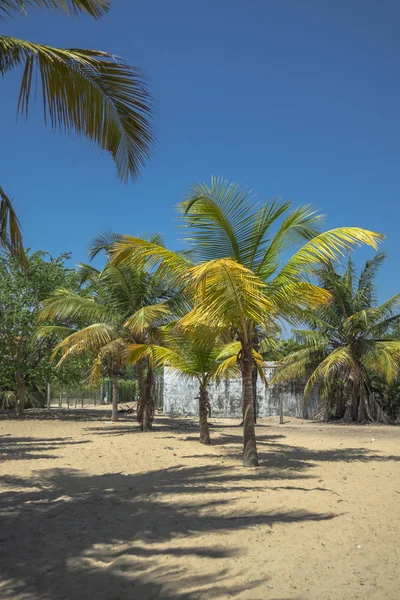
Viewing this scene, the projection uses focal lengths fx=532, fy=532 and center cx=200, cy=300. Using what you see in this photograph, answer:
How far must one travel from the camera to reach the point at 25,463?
10.2 m

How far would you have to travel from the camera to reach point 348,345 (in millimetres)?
22500

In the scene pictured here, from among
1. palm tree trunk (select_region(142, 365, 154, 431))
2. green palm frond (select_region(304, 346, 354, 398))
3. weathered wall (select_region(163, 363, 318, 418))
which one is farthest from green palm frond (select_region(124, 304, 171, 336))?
weathered wall (select_region(163, 363, 318, 418))

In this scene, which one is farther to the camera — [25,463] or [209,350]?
[209,350]

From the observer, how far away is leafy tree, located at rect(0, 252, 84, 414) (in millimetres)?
22016

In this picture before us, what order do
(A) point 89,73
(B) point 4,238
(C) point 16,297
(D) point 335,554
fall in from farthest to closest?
1. (C) point 16,297
2. (B) point 4,238
3. (A) point 89,73
4. (D) point 335,554

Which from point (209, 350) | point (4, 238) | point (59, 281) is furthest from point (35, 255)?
point (4, 238)

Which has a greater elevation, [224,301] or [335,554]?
[224,301]

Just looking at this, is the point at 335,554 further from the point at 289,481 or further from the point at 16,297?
the point at 16,297

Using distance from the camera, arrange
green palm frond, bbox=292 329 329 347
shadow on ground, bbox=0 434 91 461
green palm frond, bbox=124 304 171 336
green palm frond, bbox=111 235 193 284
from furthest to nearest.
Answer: green palm frond, bbox=292 329 329 347 < green palm frond, bbox=124 304 171 336 < shadow on ground, bbox=0 434 91 461 < green palm frond, bbox=111 235 193 284

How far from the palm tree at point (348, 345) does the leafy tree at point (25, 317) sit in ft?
33.3

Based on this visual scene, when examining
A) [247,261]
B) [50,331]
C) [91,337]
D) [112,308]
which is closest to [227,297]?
[247,261]

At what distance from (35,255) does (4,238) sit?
17171mm

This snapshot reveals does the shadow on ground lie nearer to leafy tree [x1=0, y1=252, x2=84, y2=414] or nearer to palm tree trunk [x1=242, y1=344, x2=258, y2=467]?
palm tree trunk [x1=242, y1=344, x2=258, y2=467]

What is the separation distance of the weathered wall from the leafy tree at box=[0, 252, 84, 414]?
15.8 feet
